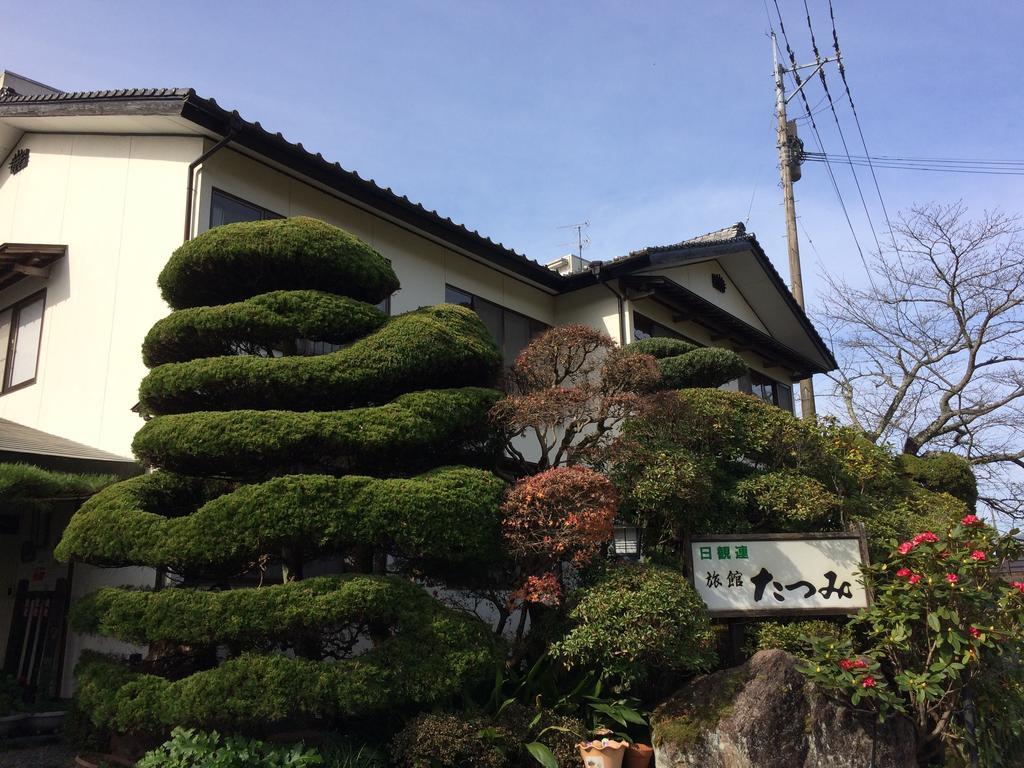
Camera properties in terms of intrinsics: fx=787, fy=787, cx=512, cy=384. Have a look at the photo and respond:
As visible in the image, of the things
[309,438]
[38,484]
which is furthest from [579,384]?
[38,484]

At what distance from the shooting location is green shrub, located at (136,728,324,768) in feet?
20.2

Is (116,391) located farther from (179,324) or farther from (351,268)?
(351,268)

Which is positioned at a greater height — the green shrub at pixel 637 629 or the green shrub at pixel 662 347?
the green shrub at pixel 662 347

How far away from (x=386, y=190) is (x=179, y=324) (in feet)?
14.2

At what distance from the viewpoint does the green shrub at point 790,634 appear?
8891mm

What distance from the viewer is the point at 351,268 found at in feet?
29.3

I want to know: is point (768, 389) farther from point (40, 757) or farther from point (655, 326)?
point (40, 757)

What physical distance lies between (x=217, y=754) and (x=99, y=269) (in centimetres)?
743

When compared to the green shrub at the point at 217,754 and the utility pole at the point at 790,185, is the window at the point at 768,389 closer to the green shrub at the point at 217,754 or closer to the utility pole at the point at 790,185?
the utility pole at the point at 790,185

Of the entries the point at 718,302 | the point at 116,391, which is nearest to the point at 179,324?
the point at 116,391

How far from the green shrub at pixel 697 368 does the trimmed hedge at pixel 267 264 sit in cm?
546

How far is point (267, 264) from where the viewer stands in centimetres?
876

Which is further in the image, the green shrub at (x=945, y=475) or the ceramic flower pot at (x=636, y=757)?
the green shrub at (x=945, y=475)

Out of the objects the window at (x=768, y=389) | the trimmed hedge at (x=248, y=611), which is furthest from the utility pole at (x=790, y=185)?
the trimmed hedge at (x=248, y=611)
